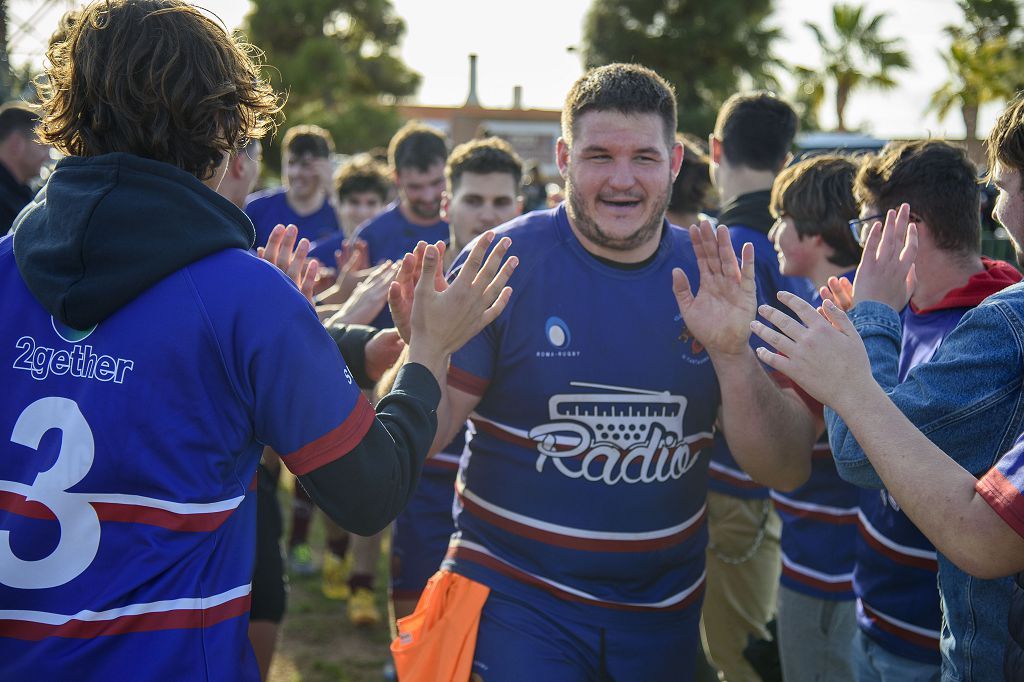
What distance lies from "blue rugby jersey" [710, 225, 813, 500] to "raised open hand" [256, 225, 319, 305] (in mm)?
1784

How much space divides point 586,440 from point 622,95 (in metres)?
1.14

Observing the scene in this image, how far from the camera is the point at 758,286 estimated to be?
142 inches

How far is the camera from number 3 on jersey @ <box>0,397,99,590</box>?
172cm

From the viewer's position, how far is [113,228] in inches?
67.7

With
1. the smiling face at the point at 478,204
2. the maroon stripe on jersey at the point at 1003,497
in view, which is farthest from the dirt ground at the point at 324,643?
the maroon stripe on jersey at the point at 1003,497

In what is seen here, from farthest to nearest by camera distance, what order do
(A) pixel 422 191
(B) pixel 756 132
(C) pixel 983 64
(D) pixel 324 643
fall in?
(C) pixel 983 64
(A) pixel 422 191
(D) pixel 324 643
(B) pixel 756 132

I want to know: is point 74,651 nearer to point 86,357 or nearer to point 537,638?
point 86,357

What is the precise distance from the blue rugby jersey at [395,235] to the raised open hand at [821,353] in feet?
12.9

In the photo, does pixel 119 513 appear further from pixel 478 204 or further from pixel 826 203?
pixel 478 204

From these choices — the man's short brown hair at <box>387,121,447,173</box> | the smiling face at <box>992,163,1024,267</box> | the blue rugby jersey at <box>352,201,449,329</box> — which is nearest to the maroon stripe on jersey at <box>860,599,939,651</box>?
the smiling face at <box>992,163,1024,267</box>

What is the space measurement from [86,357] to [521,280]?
4.83ft

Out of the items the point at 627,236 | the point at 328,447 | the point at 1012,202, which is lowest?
the point at 328,447

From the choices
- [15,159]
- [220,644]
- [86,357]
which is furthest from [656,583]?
[15,159]

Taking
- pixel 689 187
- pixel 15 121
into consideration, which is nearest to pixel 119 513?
pixel 689 187
